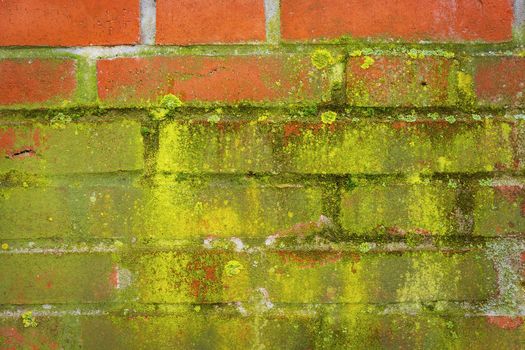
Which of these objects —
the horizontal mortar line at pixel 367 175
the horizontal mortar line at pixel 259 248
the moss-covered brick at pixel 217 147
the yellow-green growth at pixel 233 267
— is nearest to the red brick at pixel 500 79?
the horizontal mortar line at pixel 367 175

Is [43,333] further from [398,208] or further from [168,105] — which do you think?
[398,208]

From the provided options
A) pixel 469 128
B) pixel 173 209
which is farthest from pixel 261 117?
pixel 469 128

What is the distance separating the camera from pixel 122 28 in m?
0.80

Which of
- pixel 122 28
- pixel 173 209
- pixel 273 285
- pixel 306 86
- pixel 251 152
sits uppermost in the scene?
pixel 122 28

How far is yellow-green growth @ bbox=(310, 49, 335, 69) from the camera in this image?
2.62ft

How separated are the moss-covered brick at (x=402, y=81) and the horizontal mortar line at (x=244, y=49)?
25mm

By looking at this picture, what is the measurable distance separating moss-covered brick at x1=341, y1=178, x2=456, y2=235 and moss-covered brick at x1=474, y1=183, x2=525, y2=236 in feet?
0.16

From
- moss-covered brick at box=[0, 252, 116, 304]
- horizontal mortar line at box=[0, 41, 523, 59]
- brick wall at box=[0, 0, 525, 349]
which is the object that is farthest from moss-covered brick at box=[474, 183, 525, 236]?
moss-covered brick at box=[0, 252, 116, 304]

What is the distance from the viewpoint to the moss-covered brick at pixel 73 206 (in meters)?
0.82

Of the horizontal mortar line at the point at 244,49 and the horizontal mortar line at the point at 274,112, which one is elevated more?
the horizontal mortar line at the point at 244,49

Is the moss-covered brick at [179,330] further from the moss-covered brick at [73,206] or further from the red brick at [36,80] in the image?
Answer: the red brick at [36,80]

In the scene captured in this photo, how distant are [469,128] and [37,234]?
798 mm

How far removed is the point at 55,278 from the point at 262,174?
422 mm

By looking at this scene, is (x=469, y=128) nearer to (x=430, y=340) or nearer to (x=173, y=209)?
(x=430, y=340)
